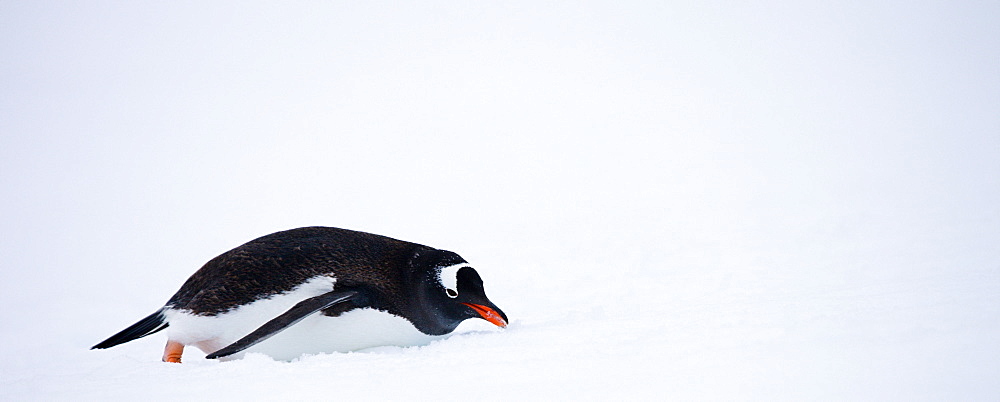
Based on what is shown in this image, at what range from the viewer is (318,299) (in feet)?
9.75

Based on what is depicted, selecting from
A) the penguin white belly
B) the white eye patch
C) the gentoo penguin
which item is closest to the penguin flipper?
the gentoo penguin

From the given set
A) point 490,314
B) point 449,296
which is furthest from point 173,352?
point 490,314

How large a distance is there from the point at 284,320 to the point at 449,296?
2.65ft

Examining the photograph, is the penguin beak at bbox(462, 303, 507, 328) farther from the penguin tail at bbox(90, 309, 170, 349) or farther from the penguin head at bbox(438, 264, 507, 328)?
the penguin tail at bbox(90, 309, 170, 349)

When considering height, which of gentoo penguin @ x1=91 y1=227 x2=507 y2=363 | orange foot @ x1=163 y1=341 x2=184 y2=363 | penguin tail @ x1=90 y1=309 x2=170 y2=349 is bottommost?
orange foot @ x1=163 y1=341 x2=184 y2=363

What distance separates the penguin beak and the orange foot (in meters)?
1.30

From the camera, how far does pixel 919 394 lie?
164 cm

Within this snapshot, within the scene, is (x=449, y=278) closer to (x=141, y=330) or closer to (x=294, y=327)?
(x=294, y=327)

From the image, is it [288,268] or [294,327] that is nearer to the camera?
[294,327]

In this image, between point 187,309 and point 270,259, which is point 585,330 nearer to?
point 270,259

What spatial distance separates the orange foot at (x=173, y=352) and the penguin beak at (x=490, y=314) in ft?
4.26

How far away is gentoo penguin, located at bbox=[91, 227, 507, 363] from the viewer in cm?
310

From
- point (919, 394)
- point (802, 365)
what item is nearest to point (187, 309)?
point (802, 365)

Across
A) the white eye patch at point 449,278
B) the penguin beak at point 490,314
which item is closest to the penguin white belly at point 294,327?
the white eye patch at point 449,278
